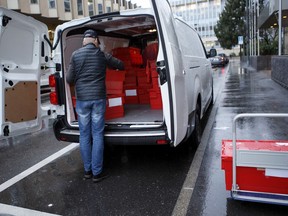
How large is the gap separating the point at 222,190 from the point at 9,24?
10.6 ft

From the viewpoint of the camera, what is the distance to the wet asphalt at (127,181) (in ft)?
11.5

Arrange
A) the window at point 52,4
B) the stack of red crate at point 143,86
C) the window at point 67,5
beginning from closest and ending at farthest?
the stack of red crate at point 143,86
the window at point 52,4
the window at point 67,5

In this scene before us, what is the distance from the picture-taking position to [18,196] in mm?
3990

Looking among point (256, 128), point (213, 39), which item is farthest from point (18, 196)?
point (213, 39)

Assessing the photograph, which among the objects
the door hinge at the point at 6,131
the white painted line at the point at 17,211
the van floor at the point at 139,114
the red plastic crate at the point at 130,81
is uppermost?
the red plastic crate at the point at 130,81

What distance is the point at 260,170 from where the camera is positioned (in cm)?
321

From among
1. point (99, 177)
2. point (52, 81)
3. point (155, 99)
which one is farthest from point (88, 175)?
point (155, 99)

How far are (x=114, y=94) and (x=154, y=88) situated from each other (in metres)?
0.72

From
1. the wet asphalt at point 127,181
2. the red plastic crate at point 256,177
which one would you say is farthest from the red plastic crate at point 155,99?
the red plastic crate at point 256,177

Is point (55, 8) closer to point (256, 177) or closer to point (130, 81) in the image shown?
point (130, 81)

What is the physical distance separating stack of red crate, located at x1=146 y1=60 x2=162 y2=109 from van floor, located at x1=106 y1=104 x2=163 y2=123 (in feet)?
0.42

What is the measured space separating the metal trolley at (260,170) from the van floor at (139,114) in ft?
5.60

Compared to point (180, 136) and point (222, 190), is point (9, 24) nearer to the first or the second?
point (180, 136)

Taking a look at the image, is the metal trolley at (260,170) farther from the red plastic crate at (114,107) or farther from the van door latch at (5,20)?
the van door latch at (5,20)
